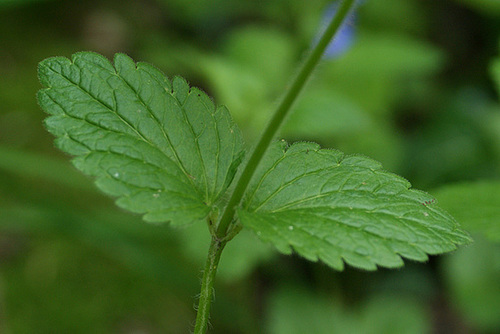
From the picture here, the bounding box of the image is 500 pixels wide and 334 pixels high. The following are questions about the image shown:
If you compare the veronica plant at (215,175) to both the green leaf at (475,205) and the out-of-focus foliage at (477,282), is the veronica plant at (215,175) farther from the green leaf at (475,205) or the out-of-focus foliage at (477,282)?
the out-of-focus foliage at (477,282)

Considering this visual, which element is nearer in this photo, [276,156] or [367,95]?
[276,156]

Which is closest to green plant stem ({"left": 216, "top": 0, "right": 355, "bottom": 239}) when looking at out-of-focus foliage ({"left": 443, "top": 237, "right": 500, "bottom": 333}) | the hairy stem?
the hairy stem

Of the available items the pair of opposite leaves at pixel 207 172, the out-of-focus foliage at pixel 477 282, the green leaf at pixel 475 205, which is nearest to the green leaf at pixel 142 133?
the pair of opposite leaves at pixel 207 172

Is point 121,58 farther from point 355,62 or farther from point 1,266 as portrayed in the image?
point 355,62

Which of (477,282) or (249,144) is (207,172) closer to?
(249,144)

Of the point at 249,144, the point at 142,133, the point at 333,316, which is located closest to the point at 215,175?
the point at 142,133

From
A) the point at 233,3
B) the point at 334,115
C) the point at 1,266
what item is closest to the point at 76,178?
the point at 1,266

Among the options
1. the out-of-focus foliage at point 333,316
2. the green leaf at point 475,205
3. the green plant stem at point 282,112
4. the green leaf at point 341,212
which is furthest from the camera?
the out-of-focus foliage at point 333,316

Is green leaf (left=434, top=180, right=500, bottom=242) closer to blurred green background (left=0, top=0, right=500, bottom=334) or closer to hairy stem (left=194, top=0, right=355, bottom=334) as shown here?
blurred green background (left=0, top=0, right=500, bottom=334)
